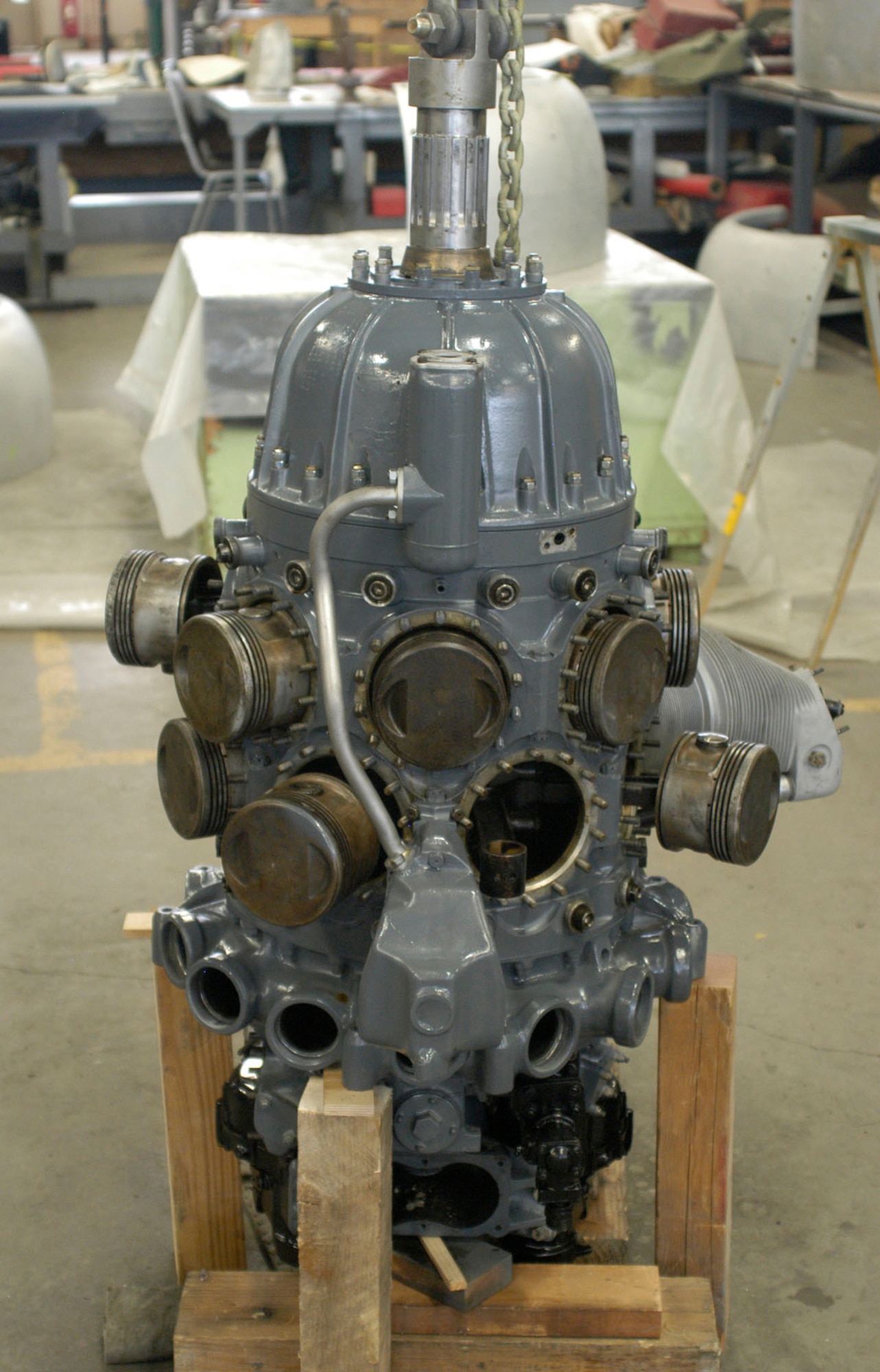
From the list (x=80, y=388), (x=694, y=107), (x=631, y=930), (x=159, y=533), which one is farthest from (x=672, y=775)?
(x=694, y=107)

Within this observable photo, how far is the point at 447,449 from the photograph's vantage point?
55.1 inches

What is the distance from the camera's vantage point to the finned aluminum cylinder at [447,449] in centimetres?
138

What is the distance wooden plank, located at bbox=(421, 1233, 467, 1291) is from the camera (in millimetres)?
1656

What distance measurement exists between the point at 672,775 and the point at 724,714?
433 millimetres

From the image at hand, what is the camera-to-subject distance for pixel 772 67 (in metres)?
7.43

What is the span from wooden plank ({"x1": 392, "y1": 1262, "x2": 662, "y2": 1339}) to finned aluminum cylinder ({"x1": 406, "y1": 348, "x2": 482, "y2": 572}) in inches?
33.2

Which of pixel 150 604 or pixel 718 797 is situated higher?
pixel 150 604

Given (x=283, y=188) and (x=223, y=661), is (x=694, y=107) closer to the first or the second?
(x=283, y=188)

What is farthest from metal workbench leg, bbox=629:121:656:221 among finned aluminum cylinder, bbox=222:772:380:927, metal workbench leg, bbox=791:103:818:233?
finned aluminum cylinder, bbox=222:772:380:927

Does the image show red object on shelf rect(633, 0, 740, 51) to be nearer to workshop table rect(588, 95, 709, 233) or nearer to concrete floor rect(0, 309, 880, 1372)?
workshop table rect(588, 95, 709, 233)

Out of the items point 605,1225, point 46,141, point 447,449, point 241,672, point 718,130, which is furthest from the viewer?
point 718,130

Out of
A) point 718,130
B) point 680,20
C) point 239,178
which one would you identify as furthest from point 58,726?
point 680,20

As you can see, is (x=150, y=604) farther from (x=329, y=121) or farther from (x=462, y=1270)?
(x=329, y=121)

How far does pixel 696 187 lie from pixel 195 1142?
21.5ft
